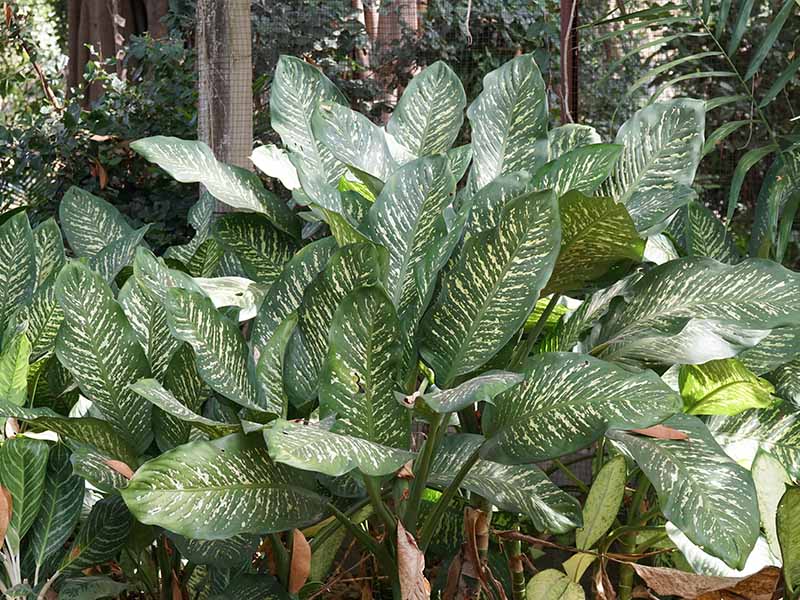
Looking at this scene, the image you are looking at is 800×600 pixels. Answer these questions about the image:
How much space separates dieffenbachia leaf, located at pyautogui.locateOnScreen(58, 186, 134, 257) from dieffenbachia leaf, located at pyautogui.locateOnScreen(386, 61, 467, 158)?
322mm

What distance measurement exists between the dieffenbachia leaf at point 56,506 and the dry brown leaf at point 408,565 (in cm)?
26

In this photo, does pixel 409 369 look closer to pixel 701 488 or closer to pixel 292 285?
pixel 292 285

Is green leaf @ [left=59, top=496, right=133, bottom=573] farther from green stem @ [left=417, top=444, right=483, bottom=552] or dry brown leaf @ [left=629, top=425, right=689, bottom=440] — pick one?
dry brown leaf @ [left=629, top=425, right=689, bottom=440]

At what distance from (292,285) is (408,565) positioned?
9.1 inches

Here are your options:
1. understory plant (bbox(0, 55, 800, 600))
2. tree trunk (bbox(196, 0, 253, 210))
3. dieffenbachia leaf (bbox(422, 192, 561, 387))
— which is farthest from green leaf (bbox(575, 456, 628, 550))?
tree trunk (bbox(196, 0, 253, 210))

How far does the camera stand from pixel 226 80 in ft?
5.67

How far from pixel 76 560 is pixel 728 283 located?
554mm

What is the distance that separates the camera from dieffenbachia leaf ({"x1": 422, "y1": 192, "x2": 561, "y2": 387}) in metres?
0.62

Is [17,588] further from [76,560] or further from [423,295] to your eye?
[423,295]

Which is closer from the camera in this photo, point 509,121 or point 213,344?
point 213,344

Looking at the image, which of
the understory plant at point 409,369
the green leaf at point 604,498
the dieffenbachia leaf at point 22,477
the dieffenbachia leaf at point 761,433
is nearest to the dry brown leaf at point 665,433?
the understory plant at point 409,369

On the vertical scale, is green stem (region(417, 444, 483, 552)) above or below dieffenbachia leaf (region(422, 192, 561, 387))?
below

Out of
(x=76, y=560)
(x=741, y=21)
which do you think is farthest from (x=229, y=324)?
(x=741, y=21)

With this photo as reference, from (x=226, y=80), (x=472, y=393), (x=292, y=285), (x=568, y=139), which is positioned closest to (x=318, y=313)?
(x=292, y=285)
